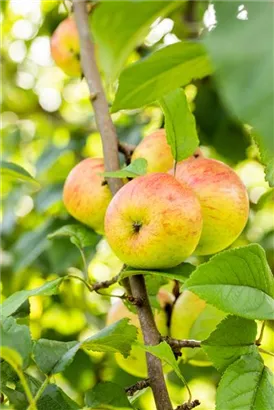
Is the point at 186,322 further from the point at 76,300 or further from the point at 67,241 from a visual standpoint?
the point at 76,300

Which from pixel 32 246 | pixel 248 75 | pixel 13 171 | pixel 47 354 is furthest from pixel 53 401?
pixel 32 246

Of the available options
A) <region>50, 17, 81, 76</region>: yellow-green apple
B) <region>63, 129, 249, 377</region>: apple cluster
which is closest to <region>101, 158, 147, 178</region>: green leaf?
<region>63, 129, 249, 377</region>: apple cluster

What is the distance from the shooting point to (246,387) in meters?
0.76

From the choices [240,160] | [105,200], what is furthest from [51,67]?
[105,200]

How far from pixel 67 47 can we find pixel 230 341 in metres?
0.78

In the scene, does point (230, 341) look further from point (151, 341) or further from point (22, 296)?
point (22, 296)

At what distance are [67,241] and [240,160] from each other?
1.23ft

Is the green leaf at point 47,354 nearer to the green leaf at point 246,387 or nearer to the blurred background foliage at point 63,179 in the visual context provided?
the green leaf at point 246,387

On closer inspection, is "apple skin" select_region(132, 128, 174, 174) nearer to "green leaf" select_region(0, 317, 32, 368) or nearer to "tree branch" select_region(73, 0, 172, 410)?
"tree branch" select_region(73, 0, 172, 410)

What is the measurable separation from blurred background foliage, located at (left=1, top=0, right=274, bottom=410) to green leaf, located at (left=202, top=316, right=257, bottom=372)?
467 mm

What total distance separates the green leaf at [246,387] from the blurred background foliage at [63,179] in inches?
19.5

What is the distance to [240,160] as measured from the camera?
151 cm

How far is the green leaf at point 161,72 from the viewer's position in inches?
24.9

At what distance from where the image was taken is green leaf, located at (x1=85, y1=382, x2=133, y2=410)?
840mm
